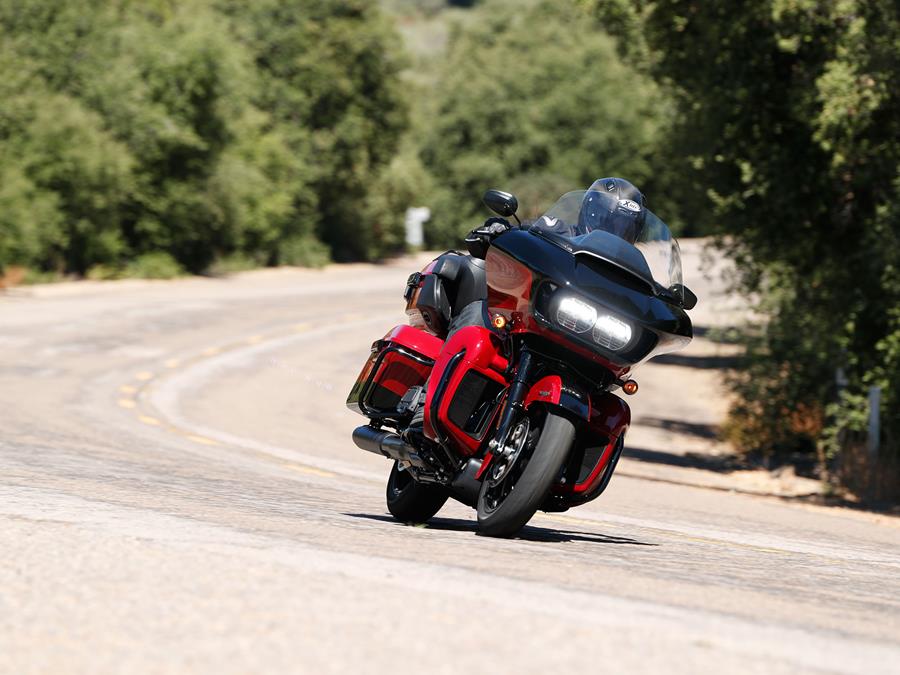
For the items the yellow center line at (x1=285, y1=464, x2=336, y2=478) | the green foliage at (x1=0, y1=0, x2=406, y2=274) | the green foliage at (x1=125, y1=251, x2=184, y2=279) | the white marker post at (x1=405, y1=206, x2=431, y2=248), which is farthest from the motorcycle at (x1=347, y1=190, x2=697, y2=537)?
the white marker post at (x1=405, y1=206, x2=431, y2=248)

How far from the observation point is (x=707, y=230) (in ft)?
70.1

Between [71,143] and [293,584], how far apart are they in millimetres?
34297

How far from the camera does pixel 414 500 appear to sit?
8.33 meters

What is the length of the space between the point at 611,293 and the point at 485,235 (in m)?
0.95

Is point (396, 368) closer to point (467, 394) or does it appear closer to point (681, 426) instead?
point (467, 394)

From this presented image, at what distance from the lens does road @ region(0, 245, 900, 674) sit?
4297mm

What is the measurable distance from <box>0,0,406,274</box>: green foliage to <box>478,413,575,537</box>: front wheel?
3001 centimetres

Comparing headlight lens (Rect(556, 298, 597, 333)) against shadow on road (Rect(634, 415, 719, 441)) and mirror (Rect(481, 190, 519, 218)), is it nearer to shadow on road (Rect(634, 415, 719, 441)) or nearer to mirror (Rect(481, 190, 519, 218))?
mirror (Rect(481, 190, 519, 218))

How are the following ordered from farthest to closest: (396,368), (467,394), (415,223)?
1. (415,223)
2. (396,368)
3. (467,394)

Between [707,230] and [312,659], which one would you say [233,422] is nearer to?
[707,230]

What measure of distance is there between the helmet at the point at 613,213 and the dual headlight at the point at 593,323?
0.59m

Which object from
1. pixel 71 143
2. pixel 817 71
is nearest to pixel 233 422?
pixel 817 71

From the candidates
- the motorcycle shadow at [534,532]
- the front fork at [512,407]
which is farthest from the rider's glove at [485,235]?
the motorcycle shadow at [534,532]

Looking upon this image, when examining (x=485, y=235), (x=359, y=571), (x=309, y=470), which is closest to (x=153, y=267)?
(x=309, y=470)
